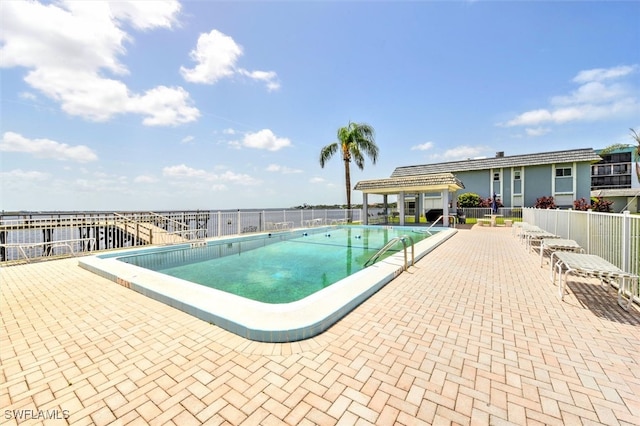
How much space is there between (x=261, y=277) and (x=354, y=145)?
15719mm

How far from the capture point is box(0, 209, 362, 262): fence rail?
29.3 feet

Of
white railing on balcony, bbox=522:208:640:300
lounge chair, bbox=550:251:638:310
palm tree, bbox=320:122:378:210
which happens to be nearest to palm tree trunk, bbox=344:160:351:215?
palm tree, bbox=320:122:378:210

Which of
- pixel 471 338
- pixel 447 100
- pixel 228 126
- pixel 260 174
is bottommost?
pixel 471 338

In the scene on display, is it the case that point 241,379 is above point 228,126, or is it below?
below

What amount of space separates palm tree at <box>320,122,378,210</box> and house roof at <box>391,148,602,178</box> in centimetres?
1321

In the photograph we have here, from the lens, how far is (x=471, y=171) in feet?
91.2

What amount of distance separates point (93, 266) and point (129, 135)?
12.9 meters

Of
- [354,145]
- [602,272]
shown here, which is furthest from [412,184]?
[602,272]

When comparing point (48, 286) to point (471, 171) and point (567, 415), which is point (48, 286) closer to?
point (567, 415)

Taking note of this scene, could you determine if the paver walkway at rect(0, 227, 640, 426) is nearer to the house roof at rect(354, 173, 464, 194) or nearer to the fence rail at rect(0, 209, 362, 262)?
the fence rail at rect(0, 209, 362, 262)

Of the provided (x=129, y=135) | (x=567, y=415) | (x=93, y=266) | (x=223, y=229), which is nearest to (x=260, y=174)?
(x=129, y=135)

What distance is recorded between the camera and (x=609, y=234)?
5371mm

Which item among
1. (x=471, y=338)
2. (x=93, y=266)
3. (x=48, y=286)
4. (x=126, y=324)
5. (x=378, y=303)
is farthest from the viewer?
(x=93, y=266)

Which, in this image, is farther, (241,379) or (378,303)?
(378,303)
